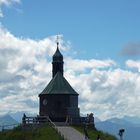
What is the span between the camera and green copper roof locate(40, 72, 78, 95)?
3238 inches

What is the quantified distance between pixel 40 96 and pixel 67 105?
4.50 metres

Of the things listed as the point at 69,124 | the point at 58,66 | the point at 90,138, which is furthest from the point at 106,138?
the point at 58,66

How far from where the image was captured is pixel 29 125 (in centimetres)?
7506

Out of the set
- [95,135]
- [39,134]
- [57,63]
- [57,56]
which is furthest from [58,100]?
[95,135]

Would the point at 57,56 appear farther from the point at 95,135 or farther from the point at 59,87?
the point at 95,135

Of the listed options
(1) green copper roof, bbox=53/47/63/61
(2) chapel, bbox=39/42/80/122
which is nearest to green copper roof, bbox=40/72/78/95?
(2) chapel, bbox=39/42/80/122

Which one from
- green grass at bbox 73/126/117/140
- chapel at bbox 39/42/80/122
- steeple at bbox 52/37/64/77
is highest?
steeple at bbox 52/37/64/77

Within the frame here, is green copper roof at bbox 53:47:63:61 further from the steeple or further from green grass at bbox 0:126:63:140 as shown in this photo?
green grass at bbox 0:126:63:140

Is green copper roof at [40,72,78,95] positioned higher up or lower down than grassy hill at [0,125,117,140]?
higher up

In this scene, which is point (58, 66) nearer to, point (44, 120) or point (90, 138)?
point (44, 120)

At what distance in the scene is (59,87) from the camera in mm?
82938

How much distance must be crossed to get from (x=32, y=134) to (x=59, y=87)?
46.0 ft

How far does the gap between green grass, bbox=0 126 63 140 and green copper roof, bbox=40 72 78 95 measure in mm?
9988

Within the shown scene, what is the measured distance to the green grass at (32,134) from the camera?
218 ft
